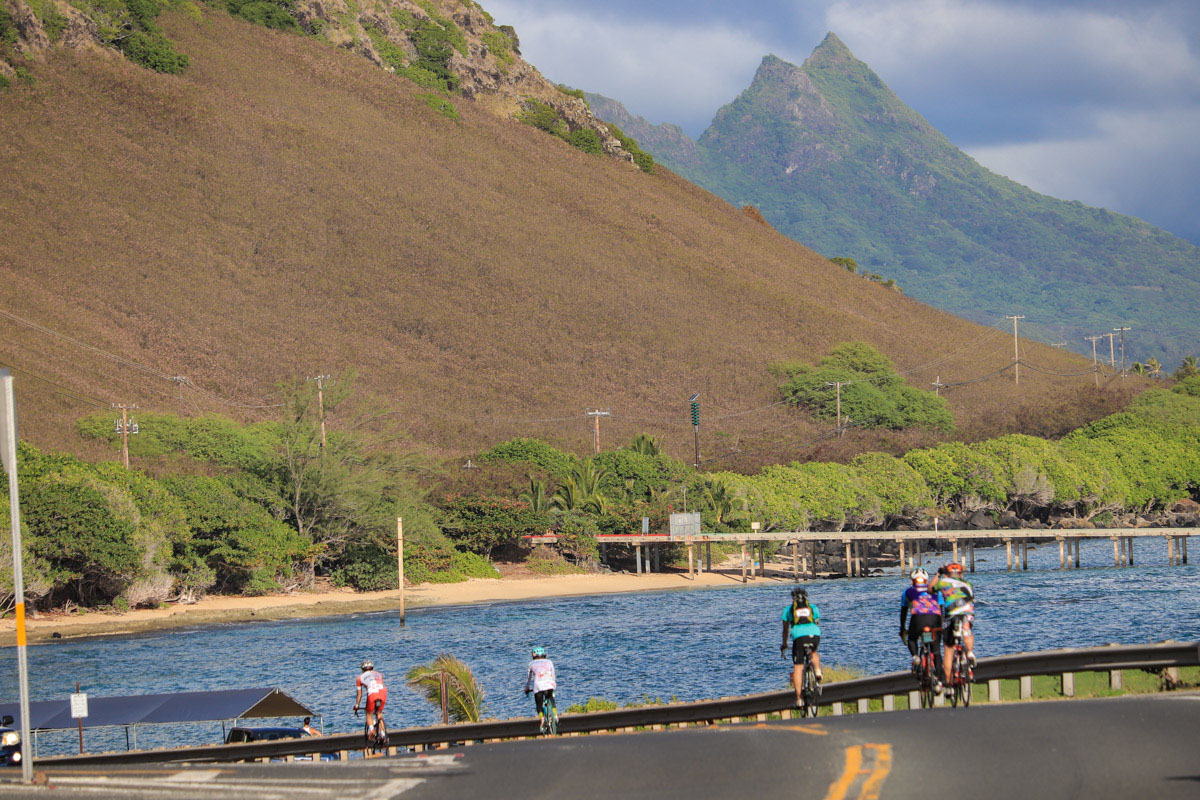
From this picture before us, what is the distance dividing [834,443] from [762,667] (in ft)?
247

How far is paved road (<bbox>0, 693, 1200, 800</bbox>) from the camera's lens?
1224 centimetres

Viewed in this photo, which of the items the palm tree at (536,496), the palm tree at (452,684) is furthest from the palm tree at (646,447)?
the palm tree at (452,684)

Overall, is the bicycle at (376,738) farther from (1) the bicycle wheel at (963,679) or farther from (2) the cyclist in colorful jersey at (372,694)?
(1) the bicycle wheel at (963,679)

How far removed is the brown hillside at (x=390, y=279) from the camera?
12594 cm

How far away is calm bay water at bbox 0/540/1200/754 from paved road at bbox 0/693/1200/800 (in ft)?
71.9

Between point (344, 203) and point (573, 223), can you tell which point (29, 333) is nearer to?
point (344, 203)

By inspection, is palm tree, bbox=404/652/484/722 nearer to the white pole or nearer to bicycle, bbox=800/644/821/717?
bicycle, bbox=800/644/821/717

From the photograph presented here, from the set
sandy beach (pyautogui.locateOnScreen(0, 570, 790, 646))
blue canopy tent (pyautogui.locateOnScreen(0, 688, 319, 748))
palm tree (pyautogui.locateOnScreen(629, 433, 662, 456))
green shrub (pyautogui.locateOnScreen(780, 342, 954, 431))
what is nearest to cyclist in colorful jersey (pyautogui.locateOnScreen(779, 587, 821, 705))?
blue canopy tent (pyautogui.locateOnScreen(0, 688, 319, 748))

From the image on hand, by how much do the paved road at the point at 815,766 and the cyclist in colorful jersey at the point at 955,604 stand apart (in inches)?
39.9

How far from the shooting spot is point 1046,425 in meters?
132

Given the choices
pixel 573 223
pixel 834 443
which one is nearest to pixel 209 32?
pixel 573 223

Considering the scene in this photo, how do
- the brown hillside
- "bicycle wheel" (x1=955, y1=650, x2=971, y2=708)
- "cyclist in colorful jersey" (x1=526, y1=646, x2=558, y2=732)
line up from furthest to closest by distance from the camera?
1. the brown hillside
2. "cyclist in colorful jersey" (x1=526, y1=646, x2=558, y2=732)
3. "bicycle wheel" (x1=955, y1=650, x2=971, y2=708)

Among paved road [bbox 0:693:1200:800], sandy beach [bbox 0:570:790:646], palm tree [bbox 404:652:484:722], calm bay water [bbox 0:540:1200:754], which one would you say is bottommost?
calm bay water [bbox 0:540:1200:754]

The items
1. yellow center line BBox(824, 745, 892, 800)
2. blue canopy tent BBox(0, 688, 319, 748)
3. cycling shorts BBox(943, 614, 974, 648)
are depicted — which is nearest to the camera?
yellow center line BBox(824, 745, 892, 800)
